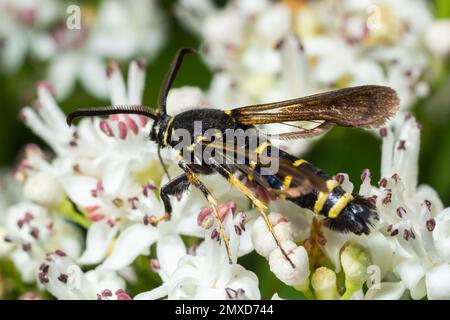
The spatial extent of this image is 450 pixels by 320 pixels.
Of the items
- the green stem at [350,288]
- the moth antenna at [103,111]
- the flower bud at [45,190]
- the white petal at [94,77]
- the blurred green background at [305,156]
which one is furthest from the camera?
the white petal at [94,77]

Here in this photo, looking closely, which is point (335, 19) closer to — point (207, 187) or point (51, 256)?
point (207, 187)

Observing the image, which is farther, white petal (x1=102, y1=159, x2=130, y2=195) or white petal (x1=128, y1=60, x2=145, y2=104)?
white petal (x1=128, y1=60, x2=145, y2=104)

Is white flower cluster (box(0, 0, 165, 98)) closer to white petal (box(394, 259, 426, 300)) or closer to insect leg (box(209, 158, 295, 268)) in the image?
insect leg (box(209, 158, 295, 268))

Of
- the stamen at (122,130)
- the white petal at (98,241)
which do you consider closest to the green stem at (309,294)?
the white petal at (98,241)

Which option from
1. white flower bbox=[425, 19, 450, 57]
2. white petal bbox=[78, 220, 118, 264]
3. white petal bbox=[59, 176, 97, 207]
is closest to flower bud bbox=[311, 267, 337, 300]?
white petal bbox=[78, 220, 118, 264]

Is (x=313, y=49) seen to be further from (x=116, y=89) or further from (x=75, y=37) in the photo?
(x=75, y=37)

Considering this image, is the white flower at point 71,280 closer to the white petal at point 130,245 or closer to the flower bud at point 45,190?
the white petal at point 130,245

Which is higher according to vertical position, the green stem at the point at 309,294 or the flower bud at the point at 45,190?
the flower bud at the point at 45,190
